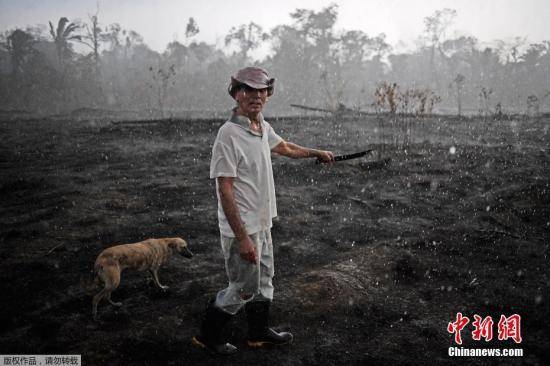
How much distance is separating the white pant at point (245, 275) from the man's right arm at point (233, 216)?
105 millimetres

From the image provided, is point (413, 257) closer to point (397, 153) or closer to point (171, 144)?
point (397, 153)

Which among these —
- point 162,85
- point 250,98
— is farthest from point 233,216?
point 162,85

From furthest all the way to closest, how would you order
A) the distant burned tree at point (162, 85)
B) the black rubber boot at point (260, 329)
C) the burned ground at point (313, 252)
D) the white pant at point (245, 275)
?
1. the distant burned tree at point (162, 85)
2. the burned ground at point (313, 252)
3. the black rubber boot at point (260, 329)
4. the white pant at point (245, 275)

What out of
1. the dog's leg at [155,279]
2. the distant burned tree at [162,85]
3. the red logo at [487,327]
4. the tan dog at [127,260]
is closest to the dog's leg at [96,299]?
the tan dog at [127,260]

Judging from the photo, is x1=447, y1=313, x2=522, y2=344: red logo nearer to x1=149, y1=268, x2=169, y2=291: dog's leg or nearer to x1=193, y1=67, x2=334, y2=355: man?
x1=193, y1=67, x2=334, y2=355: man

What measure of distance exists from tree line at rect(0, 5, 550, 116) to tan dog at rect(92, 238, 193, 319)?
2576 centimetres

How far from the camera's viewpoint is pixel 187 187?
6742 millimetres

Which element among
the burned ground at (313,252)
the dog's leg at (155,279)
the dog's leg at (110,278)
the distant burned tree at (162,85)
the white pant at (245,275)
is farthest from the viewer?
the distant burned tree at (162,85)

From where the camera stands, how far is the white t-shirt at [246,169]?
84.0 inches

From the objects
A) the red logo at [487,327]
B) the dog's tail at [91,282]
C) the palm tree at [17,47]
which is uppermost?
the palm tree at [17,47]

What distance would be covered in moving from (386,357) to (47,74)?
1398 inches

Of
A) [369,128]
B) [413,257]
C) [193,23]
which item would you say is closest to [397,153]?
[369,128]

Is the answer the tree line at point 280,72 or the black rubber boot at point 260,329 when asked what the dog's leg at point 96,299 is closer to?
the black rubber boot at point 260,329

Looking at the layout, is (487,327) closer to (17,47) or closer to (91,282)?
(91,282)
